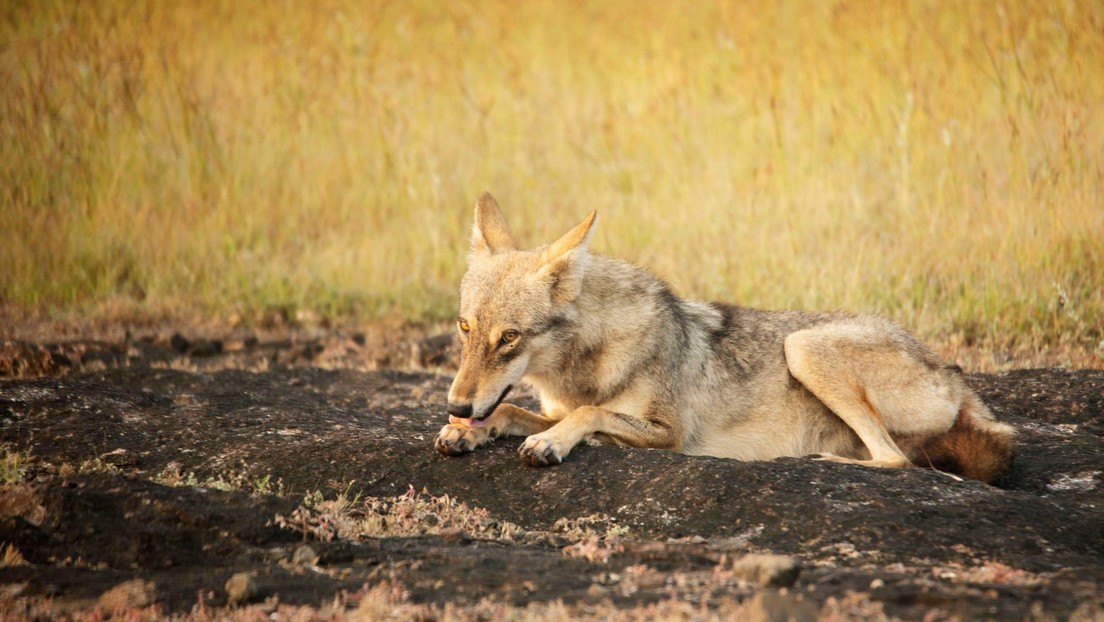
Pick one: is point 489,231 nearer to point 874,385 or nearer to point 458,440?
point 458,440

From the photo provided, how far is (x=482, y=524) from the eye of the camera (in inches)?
191

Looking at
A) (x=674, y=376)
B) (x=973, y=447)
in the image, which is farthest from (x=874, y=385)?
(x=674, y=376)

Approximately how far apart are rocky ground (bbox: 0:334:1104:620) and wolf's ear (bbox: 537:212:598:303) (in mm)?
932

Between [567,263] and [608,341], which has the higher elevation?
[567,263]

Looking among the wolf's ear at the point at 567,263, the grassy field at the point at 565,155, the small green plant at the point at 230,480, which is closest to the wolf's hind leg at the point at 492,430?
the wolf's ear at the point at 567,263

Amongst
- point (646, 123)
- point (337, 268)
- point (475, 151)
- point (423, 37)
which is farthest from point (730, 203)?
point (423, 37)

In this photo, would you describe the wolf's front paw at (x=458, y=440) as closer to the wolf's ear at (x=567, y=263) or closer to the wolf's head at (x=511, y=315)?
the wolf's head at (x=511, y=315)

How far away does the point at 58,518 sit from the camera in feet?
14.6

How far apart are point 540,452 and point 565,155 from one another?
8.33 m

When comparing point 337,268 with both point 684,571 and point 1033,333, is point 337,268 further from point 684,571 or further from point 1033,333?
point 684,571

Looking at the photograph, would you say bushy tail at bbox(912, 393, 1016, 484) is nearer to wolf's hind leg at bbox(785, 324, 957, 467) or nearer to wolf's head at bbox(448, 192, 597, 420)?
wolf's hind leg at bbox(785, 324, 957, 467)

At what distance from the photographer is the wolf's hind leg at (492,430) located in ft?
18.2

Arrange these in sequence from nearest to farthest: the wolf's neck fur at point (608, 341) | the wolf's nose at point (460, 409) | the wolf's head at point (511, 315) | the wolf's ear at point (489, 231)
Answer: the wolf's nose at point (460, 409), the wolf's head at point (511, 315), the wolf's neck fur at point (608, 341), the wolf's ear at point (489, 231)

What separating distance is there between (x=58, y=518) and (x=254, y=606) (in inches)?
53.0
